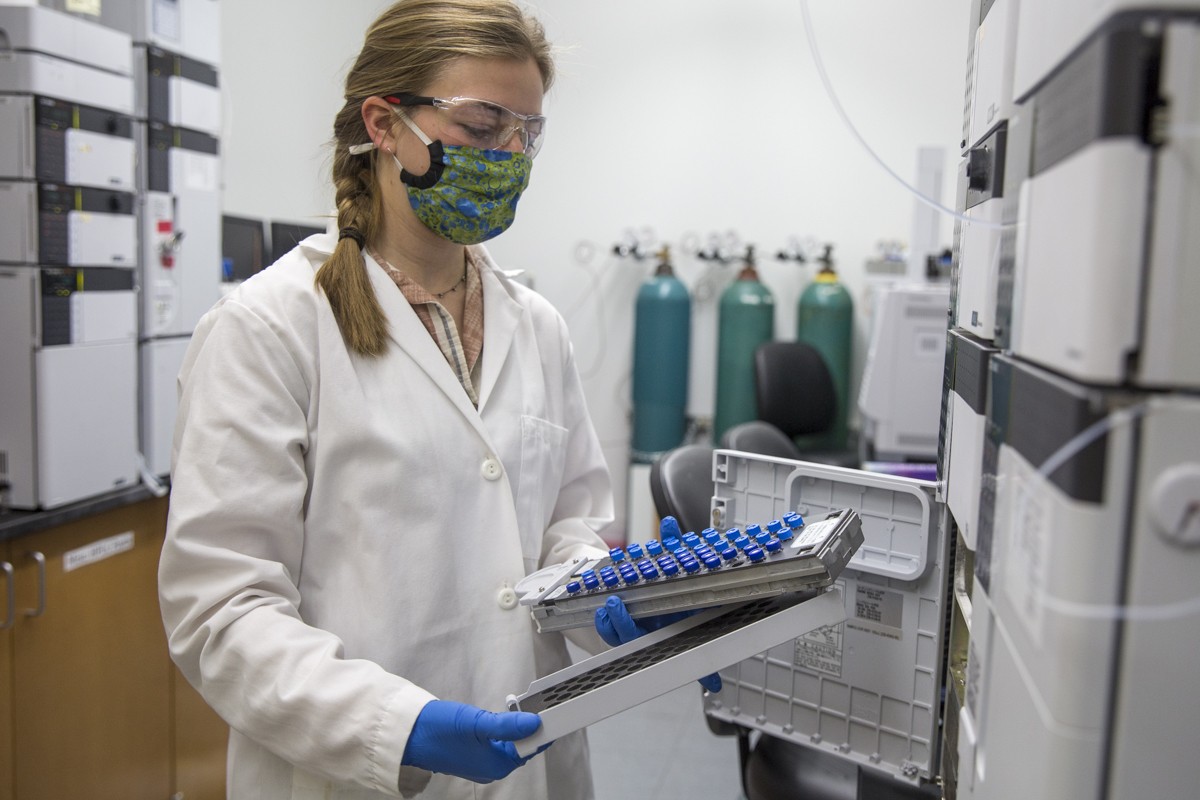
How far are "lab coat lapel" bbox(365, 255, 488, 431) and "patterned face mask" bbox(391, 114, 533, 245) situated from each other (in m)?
0.09

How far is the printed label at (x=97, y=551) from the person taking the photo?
176cm

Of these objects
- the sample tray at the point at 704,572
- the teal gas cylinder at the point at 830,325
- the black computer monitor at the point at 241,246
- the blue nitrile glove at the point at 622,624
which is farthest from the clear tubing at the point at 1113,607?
the teal gas cylinder at the point at 830,325

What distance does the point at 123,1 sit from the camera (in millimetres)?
1882

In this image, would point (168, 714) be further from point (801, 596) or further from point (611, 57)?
point (611, 57)

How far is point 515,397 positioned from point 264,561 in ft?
1.11

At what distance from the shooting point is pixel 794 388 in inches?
137

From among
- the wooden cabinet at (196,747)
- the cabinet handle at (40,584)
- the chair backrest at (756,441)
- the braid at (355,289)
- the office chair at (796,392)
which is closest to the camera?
the braid at (355,289)

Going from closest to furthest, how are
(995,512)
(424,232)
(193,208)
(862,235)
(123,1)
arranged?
(995,512) → (424,232) → (123,1) → (193,208) → (862,235)

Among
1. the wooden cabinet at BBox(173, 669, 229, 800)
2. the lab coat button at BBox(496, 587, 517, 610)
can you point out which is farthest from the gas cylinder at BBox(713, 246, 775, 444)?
the lab coat button at BBox(496, 587, 517, 610)

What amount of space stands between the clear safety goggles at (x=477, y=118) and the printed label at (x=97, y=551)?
4.01 feet

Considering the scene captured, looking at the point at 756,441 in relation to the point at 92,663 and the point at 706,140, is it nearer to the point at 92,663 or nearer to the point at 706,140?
the point at 92,663

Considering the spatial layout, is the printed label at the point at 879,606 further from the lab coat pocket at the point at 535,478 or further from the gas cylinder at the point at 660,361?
the gas cylinder at the point at 660,361

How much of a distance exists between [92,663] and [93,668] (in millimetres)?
10

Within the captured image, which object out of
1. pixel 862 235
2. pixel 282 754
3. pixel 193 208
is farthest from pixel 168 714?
pixel 862 235
